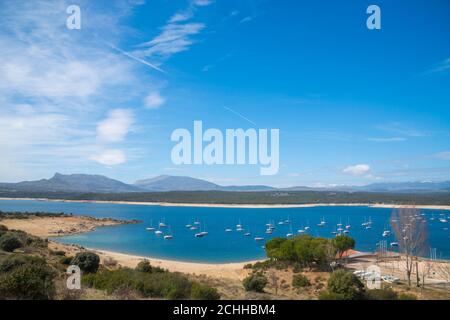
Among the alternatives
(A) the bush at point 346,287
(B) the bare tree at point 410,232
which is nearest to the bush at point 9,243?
(A) the bush at point 346,287

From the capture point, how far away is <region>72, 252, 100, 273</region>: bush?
20531 millimetres

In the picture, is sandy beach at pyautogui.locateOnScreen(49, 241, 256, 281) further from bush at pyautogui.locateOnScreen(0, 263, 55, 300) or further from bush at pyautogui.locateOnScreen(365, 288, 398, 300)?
bush at pyautogui.locateOnScreen(0, 263, 55, 300)

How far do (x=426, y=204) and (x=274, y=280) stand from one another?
163m

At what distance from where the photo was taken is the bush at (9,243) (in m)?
Answer: 25.1

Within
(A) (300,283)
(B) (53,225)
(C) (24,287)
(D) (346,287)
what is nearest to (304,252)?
(A) (300,283)

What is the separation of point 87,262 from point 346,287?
531 inches

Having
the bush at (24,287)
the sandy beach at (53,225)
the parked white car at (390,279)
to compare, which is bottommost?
the sandy beach at (53,225)

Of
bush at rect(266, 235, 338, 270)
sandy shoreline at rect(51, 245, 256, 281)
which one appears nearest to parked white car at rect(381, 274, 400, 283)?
bush at rect(266, 235, 338, 270)

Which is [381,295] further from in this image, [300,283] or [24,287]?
[24,287]

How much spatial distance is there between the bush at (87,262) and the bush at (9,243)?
736 cm

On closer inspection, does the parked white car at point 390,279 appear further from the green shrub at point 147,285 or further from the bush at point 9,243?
the bush at point 9,243

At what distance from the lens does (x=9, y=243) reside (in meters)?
25.6

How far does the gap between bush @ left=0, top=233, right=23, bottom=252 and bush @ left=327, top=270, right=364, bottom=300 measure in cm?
2081
